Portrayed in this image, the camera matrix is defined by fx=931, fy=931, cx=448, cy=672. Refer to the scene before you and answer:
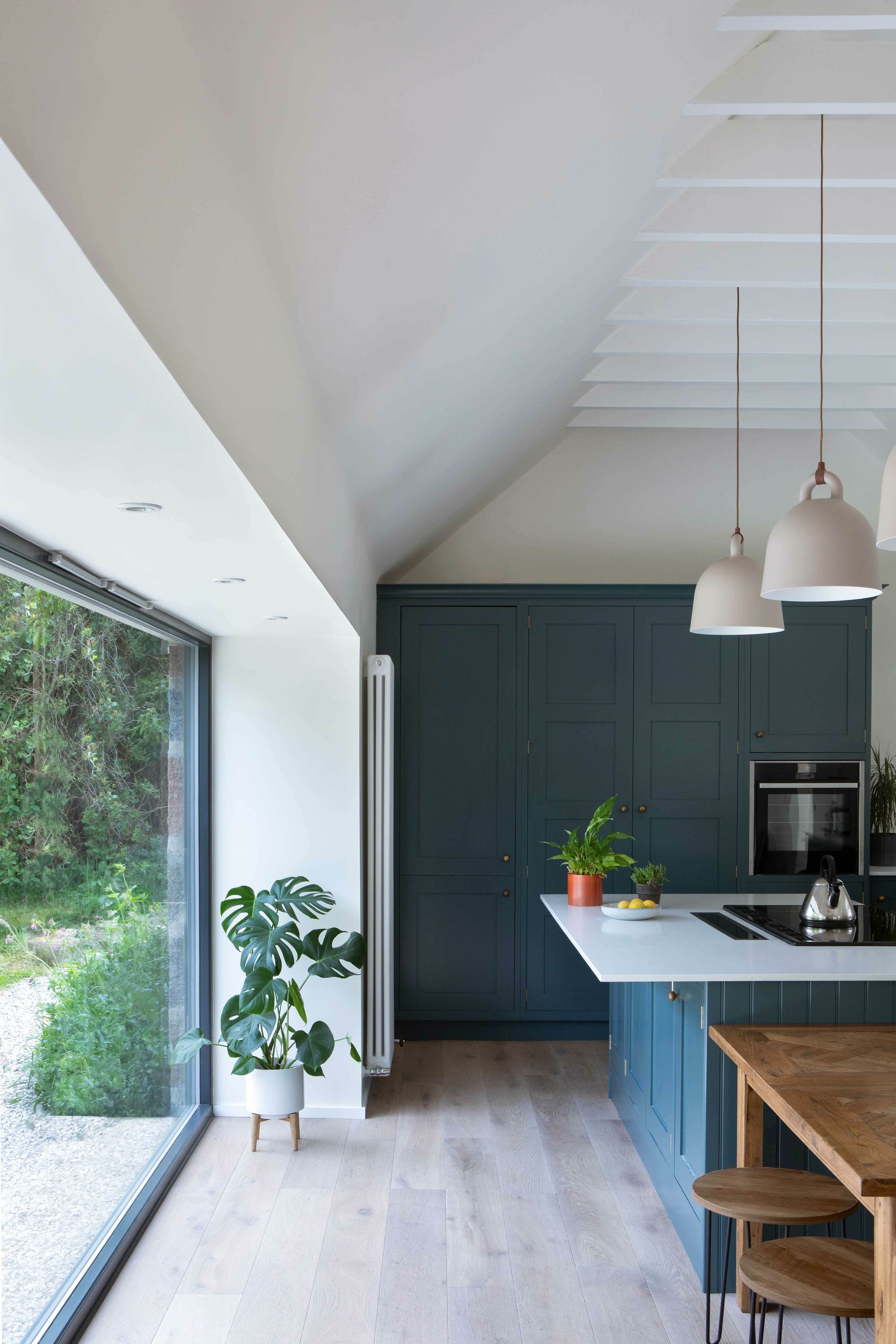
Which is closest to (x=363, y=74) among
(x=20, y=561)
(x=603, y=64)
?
(x=603, y=64)

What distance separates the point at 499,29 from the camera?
52.9 inches

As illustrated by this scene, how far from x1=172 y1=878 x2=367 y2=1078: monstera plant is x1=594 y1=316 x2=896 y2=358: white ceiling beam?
97.7 inches

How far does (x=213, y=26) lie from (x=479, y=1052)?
425cm

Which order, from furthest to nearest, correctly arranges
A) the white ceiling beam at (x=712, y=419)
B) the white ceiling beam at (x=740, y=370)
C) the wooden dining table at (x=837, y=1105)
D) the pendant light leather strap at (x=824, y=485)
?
the white ceiling beam at (x=712, y=419) → the white ceiling beam at (x=740, y=370) → the pendant light leather strap at (x=824, y=485) → the wooden dining table at (x=837, y=1105)

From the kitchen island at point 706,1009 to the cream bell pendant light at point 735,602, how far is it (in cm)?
100

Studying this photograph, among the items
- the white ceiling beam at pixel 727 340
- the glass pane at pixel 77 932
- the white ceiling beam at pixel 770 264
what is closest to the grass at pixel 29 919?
the glass pane at pixel 77 932

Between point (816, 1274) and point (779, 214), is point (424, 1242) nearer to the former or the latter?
point (816, 1274)

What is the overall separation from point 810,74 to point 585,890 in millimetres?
2735

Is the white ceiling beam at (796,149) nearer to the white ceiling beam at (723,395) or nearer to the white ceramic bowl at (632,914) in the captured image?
the white ceiling beam at (723,395)

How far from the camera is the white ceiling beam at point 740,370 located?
4.00 m

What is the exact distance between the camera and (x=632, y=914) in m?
3.31

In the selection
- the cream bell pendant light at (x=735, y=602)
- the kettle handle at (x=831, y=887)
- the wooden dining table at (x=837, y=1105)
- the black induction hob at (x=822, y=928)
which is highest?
the cream bell pendant light at (x=735, y=602)

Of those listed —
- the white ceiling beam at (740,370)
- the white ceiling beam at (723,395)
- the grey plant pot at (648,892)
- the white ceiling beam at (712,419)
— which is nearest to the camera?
the grey plant pot at (648,892)

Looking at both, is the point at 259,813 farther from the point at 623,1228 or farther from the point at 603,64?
the point at 603,64
